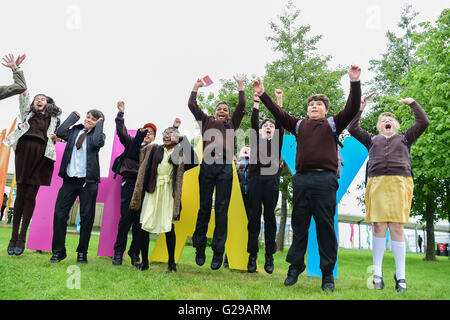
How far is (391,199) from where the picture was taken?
4.10 meters

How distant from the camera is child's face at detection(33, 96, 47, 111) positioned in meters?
5.21

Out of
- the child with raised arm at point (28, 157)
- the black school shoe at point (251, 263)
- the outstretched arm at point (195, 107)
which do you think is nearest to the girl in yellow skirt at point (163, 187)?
the outstretched arm at point (195, 107)

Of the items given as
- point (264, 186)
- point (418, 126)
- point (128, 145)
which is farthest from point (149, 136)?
point (418, 126)

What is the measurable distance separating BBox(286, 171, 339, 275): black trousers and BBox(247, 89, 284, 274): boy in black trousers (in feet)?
3.77

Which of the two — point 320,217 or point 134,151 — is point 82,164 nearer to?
point 134,151

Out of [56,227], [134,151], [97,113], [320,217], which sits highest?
[97,113]

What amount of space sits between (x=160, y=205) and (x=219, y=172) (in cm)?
93

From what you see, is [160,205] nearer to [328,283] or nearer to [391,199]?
[328,283]

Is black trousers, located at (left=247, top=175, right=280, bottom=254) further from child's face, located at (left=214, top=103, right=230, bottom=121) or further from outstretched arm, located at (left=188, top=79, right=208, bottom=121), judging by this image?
outstretched arm, located at (left=188, top=79, right=208, bottom=121)

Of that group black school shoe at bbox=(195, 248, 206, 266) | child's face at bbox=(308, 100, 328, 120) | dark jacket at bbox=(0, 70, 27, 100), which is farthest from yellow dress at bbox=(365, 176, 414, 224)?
dark jacket at bbox=(0, 70, 27, 100)

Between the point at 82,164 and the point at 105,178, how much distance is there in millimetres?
1289

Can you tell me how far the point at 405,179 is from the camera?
163 inches

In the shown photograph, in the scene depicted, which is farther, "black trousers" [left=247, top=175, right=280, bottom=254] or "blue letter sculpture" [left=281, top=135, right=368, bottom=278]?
"blue letter sculpture" [left=281, top=135, right=368, bottom=278]
